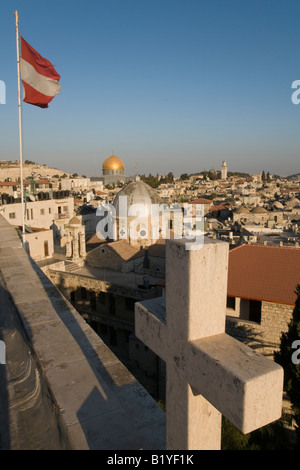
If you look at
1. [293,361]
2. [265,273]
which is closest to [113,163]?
[265,273]

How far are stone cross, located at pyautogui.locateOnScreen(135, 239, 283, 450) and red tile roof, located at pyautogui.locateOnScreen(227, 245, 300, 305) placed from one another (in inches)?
376

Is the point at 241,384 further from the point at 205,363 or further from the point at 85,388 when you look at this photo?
the point at 85,388

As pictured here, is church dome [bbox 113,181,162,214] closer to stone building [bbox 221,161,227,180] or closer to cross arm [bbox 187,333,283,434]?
cross arm [bbox 187,333,283,434]

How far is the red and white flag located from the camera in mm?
8703

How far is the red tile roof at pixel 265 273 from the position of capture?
36.1ft

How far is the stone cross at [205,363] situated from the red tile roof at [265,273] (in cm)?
955

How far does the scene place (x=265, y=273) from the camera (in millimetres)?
12086

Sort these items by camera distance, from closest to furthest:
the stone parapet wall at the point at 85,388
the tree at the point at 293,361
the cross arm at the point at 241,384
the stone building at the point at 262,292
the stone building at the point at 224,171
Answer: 1. the cross arm at the point at 241,384
2. the stone parapet wall at the point at 85,388
3. the tree at the point at 293,361
4. the stone building at the point at 262,292
5. the stone building at the point at 224,171

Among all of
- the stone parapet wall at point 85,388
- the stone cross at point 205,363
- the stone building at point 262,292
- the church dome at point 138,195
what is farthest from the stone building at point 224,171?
the stone cross at point 205,363

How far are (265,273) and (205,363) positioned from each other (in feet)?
36.9

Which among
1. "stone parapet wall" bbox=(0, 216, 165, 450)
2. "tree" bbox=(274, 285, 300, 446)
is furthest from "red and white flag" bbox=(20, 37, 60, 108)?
"tree" bbox=(274, 285, 300, 446)

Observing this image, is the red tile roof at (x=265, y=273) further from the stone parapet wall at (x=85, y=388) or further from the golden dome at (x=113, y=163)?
the golden dome at (x=113, y=163)

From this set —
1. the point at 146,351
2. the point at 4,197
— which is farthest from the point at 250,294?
the point at 4,197

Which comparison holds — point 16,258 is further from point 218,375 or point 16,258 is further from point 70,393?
point 218,375
